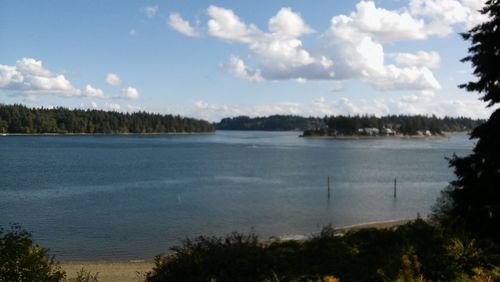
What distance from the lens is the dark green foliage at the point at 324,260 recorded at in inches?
419

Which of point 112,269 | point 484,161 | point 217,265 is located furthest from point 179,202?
point 217,265

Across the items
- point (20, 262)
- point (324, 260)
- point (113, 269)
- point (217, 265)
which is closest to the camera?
point (20, 262)

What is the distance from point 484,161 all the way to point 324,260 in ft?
26.3

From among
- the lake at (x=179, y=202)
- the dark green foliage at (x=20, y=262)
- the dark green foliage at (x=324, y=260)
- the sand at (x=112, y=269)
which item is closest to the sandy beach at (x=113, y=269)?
the sand at (x=112, y=269)

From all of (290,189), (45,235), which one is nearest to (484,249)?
(45,235)

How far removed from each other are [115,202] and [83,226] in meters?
12.3

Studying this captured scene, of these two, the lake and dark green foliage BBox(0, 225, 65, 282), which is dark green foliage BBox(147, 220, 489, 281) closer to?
dark green foliage BBox(0, 225, 65, 282)

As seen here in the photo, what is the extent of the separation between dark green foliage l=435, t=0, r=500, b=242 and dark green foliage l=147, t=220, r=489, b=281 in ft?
13.1

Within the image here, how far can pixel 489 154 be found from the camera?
53.5 ft

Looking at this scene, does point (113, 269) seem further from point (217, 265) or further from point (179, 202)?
point (179, 202)

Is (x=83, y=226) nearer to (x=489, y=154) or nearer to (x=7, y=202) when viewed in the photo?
(x=7, y=202)

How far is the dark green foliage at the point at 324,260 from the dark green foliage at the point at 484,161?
3.99m

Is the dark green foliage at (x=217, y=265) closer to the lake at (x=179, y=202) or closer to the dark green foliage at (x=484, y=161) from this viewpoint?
the dark green foliage at (x=484, y=161)

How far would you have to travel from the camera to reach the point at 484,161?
16.8 m
